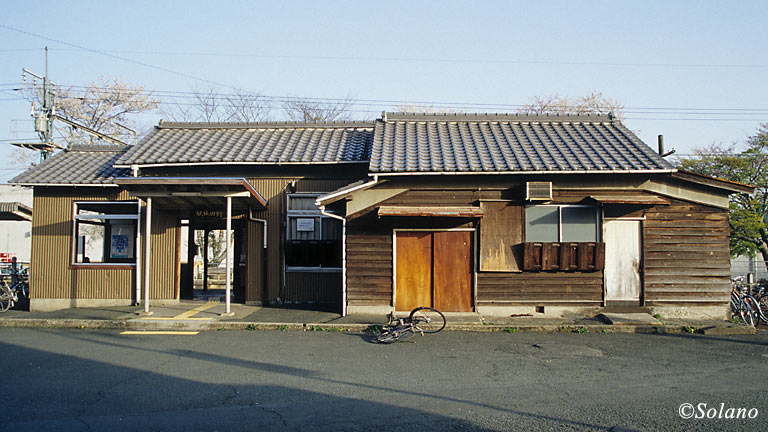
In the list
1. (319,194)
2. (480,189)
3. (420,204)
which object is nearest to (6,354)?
(319,194)

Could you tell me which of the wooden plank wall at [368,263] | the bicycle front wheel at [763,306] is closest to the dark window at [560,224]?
the wooden plank wall at [368,263]

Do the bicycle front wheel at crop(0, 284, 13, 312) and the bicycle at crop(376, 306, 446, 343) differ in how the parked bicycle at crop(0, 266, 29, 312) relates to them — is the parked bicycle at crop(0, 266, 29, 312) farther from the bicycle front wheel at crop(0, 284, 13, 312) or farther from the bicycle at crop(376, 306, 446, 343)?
the bicycle at crop(376, 306, 446, 343)

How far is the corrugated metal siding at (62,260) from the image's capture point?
42.5 ft

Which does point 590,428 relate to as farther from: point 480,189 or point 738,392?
point 480,189

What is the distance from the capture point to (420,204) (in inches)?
463

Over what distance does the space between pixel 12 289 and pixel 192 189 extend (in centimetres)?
643

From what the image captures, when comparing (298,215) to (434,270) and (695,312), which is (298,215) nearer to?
(434,270)

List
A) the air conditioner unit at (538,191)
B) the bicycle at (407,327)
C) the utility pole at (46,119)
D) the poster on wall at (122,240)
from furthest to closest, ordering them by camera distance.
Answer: the utility pole at (46,119)
the poster on wall at (122,240)
the air conditioner unit at (538,191)
the bicycle at (407,327)

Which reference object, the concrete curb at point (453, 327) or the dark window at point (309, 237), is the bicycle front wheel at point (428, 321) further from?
the dark window at point (309, 237)

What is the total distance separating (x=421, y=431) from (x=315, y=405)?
143 cm

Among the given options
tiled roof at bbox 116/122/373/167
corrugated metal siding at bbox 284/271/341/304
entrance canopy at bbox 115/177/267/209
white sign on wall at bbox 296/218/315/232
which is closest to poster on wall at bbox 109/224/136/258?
tiled roof at bbox 116/122/373/167

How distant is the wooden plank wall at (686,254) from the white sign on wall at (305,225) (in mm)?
8151

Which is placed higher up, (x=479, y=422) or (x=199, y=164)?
(x=199, y=164)

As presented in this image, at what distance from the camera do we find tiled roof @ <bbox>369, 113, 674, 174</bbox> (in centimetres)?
1145
